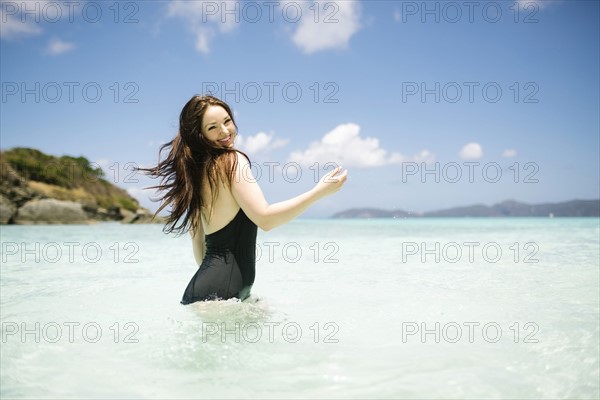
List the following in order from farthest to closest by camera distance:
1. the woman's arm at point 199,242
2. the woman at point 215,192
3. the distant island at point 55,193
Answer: the distant island at point 55,193, the woman's arm at point 199,242, the woman at point 215,192

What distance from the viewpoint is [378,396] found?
1954 millimetres

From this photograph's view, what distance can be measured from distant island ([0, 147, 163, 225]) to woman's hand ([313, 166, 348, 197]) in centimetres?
2977

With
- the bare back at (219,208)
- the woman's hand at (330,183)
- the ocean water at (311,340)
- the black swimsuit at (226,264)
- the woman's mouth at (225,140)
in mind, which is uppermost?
the woman's mouth at (225,140)

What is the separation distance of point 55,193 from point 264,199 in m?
37.2

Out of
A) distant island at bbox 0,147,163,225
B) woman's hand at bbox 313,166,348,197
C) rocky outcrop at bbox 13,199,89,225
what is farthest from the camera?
distant island at bbox 0,147,163,225

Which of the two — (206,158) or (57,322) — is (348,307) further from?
(57,322)

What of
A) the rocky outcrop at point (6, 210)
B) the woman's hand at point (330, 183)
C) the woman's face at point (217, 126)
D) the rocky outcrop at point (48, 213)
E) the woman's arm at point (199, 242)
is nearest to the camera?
the woman's hand at point (330, 183)

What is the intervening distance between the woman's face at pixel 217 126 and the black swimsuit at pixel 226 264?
513 millimetres

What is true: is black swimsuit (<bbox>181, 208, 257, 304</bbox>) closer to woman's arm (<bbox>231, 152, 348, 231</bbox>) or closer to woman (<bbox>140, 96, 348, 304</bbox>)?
woman (<bbox>140, 96, 348, 304</bbox>)

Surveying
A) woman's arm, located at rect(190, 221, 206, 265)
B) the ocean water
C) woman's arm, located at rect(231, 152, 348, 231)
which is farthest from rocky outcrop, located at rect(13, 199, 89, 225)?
woman's arm, located at rect(231, 152, 348, 231)

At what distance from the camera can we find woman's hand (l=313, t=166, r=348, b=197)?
8.10ft

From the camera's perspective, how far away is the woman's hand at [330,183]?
247cm

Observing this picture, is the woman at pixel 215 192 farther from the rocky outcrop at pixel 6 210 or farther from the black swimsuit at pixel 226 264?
the rocky outcrop at pixel 6 210

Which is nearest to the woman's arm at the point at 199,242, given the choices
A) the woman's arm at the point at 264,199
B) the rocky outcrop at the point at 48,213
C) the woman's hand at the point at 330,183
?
the woman's arm at the point at 264,199
